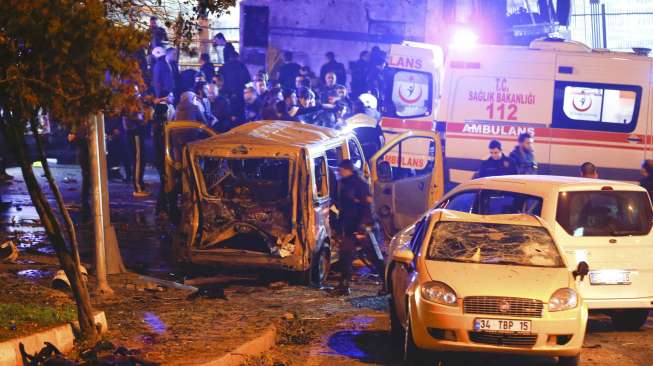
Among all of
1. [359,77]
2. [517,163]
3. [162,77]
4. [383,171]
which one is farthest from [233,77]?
[517,163]

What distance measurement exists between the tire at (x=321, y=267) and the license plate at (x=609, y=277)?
3.55 metres

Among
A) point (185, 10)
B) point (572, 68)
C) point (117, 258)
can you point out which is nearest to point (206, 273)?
point (117, 258)

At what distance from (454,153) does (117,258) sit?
→ 6839 mm

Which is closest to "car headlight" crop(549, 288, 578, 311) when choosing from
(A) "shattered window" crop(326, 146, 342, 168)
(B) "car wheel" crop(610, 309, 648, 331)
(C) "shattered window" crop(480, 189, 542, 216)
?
(C) "shattered window" crop(480, 189, 542, 216)

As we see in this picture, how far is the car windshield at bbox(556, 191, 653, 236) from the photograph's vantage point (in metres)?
10.1

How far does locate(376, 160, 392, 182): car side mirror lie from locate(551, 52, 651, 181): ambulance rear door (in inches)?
147

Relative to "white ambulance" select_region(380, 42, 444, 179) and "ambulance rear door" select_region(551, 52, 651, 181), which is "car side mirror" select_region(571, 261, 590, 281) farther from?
"white ambulance" select_region(380, 42, 444, 179)

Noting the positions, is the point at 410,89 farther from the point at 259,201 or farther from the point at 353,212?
the point at 259,201

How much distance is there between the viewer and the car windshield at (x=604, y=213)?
33.2 ft

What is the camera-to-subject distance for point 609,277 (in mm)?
10023

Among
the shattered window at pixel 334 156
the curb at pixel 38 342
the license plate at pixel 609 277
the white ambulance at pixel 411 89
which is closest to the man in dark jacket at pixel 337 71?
the white ambulance at pixel 411 89

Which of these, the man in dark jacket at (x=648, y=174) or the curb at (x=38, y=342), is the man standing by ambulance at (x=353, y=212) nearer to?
the curb at (x=38, y=342)

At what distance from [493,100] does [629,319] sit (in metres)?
6.70

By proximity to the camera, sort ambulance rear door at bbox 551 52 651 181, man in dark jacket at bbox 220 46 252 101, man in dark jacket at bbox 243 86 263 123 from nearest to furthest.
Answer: ambulance rear door at bbox 551 52 651 181, man in dark jacket at bbox 243 86 263 123, man in dark jacket at bbox 220 46 252 101
